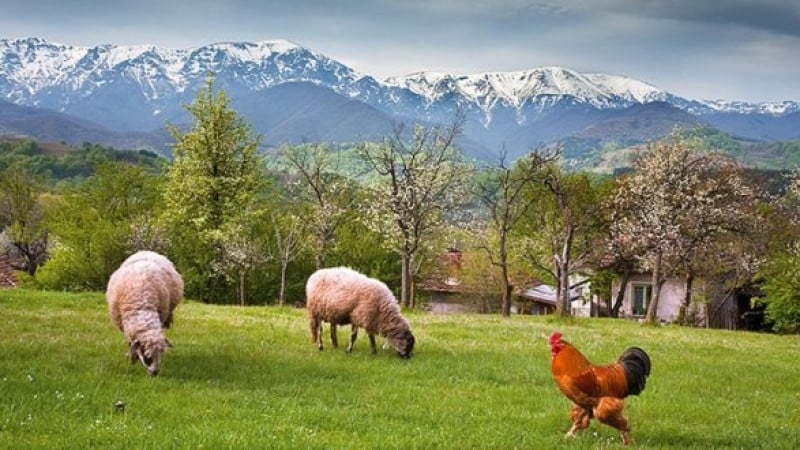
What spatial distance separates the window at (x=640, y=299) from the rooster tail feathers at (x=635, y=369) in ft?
201

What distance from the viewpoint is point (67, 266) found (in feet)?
215

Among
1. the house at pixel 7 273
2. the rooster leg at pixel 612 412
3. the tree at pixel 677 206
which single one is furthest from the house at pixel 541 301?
the rooster leg at pixel 612 412

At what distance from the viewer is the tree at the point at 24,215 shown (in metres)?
80.4

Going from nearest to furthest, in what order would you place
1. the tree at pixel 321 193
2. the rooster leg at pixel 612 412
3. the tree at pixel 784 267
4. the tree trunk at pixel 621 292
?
the rooster leg at pixel 612 412 < the tree at pixel 784 267 < the tree at pixel 321 193 < the tree trunk at pixel 621 292

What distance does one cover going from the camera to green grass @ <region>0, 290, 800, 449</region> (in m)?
10.0

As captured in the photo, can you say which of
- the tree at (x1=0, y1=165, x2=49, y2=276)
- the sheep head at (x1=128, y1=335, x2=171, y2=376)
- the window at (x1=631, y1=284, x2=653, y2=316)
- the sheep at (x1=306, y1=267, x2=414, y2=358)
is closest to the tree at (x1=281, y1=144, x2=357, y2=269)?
the window at (x1=631, y1=284, x2=653, y2=316)

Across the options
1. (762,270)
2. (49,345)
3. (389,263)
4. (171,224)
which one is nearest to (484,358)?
(49,345)

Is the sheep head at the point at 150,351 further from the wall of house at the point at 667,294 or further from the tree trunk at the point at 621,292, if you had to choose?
the wall of house at the point at 667,294

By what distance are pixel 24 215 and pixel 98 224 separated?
2072 centimetres

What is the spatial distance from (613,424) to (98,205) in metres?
68.3

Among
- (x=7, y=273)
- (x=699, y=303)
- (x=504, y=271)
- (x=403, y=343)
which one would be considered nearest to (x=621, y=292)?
(x=699, y=303)

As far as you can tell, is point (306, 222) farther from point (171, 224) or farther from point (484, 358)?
point (484, 358)

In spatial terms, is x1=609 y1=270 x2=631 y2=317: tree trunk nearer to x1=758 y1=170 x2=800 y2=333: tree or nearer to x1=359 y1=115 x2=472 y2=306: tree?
x1=758 y1=170 x2=800 y2=333: tree

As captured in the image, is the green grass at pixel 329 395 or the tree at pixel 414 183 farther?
the tree at pixel 414 183
